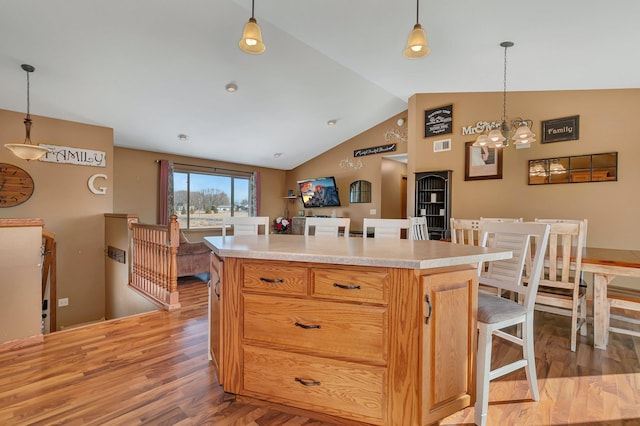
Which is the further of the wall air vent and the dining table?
the wall air vent

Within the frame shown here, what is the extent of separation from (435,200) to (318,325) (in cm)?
453

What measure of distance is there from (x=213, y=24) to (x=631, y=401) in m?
4.83

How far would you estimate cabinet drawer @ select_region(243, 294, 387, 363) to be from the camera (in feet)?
4.74

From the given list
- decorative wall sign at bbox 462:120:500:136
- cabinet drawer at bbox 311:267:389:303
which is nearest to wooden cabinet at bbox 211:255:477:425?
cabinet drawer at bbox 311:267:389:303

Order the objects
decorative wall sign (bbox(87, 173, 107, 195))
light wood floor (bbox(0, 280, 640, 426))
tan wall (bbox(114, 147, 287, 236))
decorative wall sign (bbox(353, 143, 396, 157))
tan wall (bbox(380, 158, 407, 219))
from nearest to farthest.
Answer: light wood floor (bbox(0, 280, 640, 426)), decorative wall sign (bbox(87, 173, 107, 195)), tan wall (bbox(114, 147, 287, 236)), decorative wall sign (bbox(353, 143, 396, 157)), tan wall (bbox(380, 158, 407, 219))

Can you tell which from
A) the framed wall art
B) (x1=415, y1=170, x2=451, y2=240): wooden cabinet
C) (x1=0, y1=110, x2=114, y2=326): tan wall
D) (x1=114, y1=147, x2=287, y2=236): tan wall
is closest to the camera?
(x1=0, y1=110, x2=114, y2=326): tan wall

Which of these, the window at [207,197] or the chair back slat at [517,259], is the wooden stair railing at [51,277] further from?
the chair back slat at [517,259]

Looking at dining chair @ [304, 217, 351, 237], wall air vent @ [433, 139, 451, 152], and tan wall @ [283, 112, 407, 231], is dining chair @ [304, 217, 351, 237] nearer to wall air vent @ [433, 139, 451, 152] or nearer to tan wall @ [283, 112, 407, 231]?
wall air vent @ [433, 139, 451, 152]

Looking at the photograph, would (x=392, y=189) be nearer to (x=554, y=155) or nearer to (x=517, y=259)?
(x=554, y=155)

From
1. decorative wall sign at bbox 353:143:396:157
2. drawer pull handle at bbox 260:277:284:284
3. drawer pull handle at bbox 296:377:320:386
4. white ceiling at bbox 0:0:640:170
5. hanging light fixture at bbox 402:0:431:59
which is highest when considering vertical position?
white ceiling at bbox 0:0:640:170

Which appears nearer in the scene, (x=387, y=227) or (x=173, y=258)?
(x=387, y=227)

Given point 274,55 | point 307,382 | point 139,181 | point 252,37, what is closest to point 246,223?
point 252,37

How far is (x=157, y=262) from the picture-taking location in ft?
12.7

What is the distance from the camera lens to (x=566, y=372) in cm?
215
